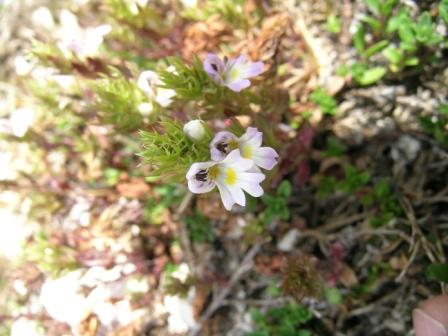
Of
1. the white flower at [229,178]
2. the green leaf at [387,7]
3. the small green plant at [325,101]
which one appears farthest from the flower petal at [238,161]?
the green leaf at [387,7]

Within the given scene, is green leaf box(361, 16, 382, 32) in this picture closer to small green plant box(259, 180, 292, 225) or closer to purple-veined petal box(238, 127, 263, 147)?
small green plant box(259, 180, 292, 225)

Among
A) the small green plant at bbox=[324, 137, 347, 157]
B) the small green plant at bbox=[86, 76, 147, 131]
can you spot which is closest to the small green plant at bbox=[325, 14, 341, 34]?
the small green plant at bbox=[324, 137, 347, 157]

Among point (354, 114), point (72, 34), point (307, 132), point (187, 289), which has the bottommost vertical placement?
point (187, 289)

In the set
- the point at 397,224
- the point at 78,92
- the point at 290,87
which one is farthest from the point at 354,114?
the point at 78,92

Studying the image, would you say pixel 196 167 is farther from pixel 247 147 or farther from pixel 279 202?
pixel 279 202

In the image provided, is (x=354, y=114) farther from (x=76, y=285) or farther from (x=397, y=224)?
(x=76, y=285)

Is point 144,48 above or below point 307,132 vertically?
above
